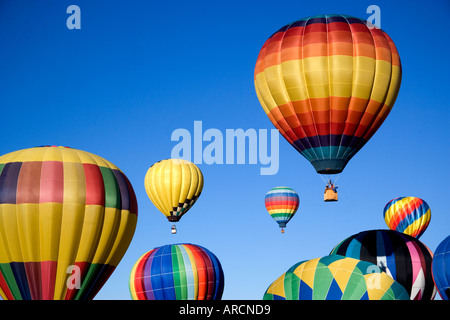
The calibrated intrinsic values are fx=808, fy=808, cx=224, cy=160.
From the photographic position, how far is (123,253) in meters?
23.0

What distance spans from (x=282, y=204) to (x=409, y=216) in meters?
8.24

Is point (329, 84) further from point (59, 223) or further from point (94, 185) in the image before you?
point (59, 223)

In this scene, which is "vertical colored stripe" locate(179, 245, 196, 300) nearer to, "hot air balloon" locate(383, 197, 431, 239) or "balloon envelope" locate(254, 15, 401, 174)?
"balloon envelope" locate(254, 15, 401, 174)

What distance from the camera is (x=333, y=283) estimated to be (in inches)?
869

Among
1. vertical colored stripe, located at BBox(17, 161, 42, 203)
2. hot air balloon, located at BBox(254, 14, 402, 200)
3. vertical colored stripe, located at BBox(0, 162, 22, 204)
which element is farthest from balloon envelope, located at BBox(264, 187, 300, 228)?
vertical colored stripe, located at BBox(0, 162, 22, 204)

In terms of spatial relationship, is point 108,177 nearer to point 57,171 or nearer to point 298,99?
point 57,171

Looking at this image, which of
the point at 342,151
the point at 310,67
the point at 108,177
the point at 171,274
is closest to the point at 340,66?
the point at 310,67

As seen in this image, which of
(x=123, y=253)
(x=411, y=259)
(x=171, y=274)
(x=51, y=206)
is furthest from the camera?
(x=171, y=274)

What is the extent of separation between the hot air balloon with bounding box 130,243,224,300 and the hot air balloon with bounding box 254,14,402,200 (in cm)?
1017

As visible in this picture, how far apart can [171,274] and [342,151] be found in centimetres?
1115

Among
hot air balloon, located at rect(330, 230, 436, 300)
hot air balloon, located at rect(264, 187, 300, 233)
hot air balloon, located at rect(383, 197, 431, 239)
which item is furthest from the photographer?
hot air balloon, located at rect(264, 187, 300, 233)

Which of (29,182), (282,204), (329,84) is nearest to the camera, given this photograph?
(29,182)

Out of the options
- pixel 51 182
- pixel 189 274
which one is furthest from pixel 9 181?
pixel 189 274

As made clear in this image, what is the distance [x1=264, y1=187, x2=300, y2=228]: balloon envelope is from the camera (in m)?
49.8
